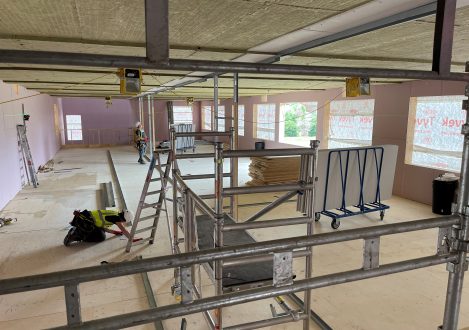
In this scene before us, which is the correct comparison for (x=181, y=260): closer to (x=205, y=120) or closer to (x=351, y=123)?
(x=351, y=123)

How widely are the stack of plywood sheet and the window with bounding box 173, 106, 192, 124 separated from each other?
12109mm

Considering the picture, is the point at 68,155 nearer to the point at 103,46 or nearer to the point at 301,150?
the point at 103,46

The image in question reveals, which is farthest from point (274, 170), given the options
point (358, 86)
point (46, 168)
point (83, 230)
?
point (46, 168)

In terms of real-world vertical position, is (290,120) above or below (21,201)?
above

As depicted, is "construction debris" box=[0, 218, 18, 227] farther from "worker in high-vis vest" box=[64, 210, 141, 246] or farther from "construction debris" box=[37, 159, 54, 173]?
"construction debris" box=[37, 159, 54, 173]

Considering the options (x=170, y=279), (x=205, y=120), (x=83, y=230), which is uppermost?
(x=205, y=120)

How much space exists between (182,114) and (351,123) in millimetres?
12389

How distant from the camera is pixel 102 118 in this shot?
1673cm

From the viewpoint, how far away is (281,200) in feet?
7.18

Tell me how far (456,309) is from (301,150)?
1.10 m

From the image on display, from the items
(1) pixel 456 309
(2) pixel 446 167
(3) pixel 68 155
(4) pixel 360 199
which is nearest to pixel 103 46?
(1) pixel 456 309

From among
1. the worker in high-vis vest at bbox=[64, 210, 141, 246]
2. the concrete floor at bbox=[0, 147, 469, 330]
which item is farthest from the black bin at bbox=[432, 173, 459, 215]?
the worker in high-vis vest at bbox=[64, 210, 141, 246]

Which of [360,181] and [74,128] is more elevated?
[74,128]

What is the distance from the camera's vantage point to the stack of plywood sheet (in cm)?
718
